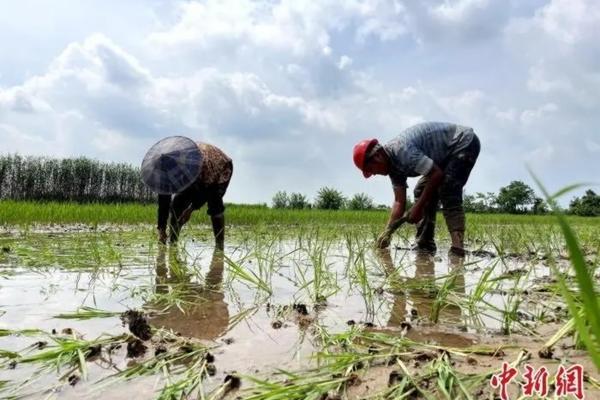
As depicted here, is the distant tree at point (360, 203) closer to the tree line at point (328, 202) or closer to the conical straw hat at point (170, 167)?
the tree line at point (328, 202)

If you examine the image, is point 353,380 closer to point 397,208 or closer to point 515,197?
point 397,208

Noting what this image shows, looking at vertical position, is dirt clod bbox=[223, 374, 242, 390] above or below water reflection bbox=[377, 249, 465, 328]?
below

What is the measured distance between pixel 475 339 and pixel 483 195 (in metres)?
40.0

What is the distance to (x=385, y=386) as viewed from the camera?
1.37 meters

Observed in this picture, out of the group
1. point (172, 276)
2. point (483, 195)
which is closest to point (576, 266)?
point (172, 276)

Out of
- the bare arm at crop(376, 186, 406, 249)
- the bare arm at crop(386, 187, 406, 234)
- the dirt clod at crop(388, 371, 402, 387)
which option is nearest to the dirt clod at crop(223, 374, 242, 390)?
the dirt clod at crop(388, 371, 402, 387)

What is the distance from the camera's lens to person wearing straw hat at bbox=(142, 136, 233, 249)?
4816 mm

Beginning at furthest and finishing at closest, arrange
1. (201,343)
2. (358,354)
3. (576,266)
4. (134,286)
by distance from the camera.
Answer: (134,286), (201,343), (358,354), (576,266)

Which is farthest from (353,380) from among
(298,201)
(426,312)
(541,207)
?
(298,201)

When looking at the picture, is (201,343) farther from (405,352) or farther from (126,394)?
(405,352)

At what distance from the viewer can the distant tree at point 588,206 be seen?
37.2 meters

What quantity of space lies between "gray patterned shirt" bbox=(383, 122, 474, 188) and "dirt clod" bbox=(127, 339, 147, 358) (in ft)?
11.3

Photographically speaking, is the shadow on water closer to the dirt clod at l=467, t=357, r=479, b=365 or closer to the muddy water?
the muddy water

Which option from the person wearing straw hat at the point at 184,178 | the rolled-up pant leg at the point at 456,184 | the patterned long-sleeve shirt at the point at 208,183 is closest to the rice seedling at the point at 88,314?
the person wearing straw hat at the point at 184,178
